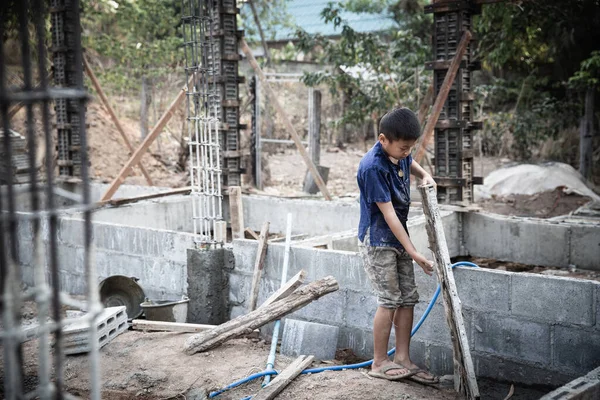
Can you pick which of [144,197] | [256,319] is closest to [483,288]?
[256,319]

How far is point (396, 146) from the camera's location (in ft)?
14.3

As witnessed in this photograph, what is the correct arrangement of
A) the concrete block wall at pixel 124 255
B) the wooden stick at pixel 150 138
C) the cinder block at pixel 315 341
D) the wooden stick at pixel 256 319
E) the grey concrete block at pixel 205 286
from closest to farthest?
the wooden stick at pixel 256 319 < the cinder block at pixel 315 341 < the grey concrete block at pixel 205 286 < the concrete block wall at pixel 124 255 < the wooden stick at pixel 150 138

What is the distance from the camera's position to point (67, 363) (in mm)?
5645

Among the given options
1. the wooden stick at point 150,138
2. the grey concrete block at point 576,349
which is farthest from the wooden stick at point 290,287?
the wooden stick at point 150,138

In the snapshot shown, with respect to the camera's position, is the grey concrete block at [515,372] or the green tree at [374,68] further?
the green tree at [374,68]

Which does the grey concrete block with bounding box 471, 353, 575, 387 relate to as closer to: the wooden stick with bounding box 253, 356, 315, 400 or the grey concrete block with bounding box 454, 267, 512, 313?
the grey concrete block with bounding box 454, 267, 512, 313

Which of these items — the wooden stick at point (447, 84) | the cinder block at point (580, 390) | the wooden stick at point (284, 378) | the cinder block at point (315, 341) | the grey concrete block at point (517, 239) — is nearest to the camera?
the cinder block at point (580, 390)

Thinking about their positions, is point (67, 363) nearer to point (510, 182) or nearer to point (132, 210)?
point (132, 210)

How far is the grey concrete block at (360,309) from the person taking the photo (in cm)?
562

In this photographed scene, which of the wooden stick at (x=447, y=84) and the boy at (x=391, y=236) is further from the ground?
the wooden stick at (x=447, y=84)

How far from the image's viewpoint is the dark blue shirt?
14.5 ft

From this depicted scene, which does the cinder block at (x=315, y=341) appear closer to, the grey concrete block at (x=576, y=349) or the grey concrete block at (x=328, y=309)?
the grey concrete block at (x=328, y=309)

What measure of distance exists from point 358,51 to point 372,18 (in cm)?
917

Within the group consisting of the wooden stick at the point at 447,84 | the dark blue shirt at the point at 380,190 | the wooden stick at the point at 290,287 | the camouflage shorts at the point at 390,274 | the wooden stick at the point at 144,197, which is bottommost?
the wooden stick at the point at 290,287
